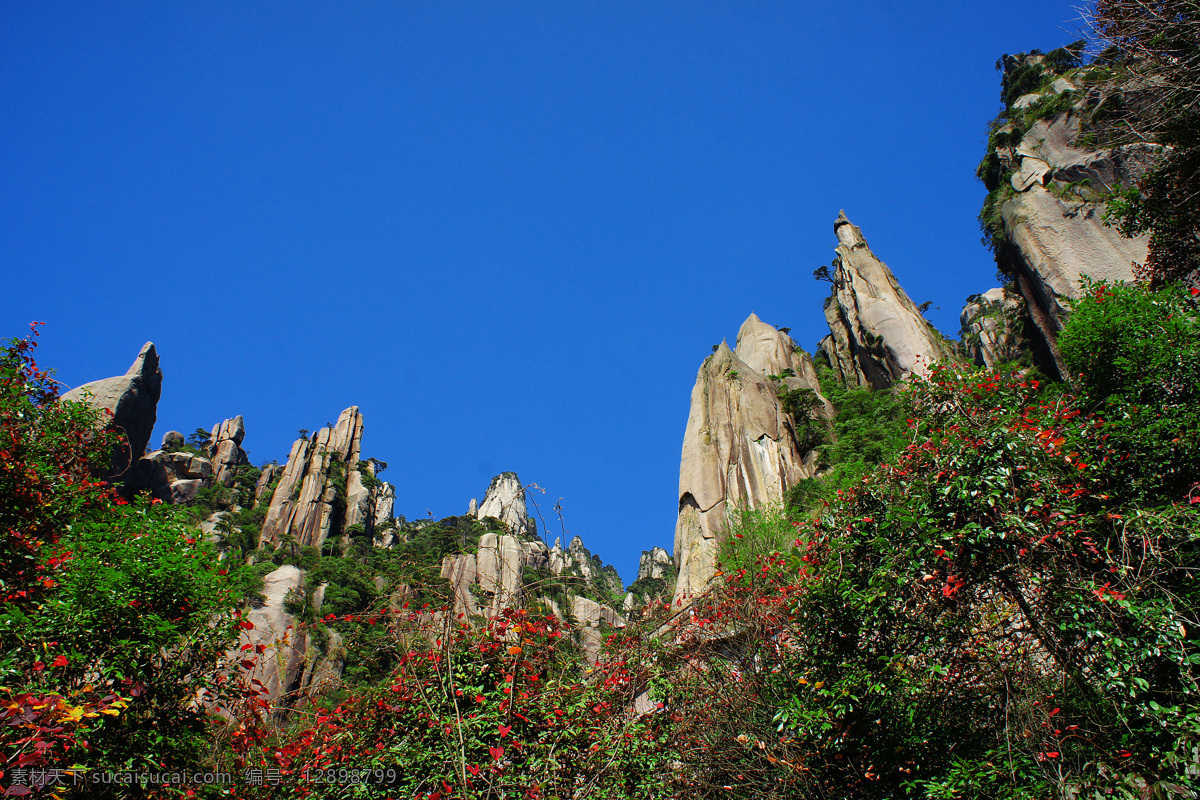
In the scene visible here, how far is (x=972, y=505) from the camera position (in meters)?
5.35

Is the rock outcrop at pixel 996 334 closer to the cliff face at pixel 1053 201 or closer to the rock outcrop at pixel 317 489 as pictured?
the cliff face at pixel 1053 201

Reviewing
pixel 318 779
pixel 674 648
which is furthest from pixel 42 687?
pixel 674 648

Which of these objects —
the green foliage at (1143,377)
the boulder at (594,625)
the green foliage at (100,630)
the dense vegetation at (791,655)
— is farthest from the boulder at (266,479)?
the green foliage at (1143,377)

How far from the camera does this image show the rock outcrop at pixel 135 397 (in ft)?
114

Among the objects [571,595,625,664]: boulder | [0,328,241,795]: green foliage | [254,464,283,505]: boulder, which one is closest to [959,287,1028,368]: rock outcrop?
[571,595,625,664]: boulder

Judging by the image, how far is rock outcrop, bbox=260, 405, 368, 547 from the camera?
158 feet

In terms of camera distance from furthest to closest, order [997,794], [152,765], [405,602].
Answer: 1. [405,602]
2. [152,765]
3. [997,794]

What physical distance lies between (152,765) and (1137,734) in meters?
7.59

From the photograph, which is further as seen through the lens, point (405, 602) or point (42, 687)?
point (405, 602)

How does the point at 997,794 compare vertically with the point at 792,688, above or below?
below

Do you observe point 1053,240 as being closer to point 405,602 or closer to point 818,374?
point 818,374

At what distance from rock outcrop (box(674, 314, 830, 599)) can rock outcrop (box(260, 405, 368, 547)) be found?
34032 millimetres

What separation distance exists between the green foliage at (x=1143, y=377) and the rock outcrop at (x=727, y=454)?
14375 mm

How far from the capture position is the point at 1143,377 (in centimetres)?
783
